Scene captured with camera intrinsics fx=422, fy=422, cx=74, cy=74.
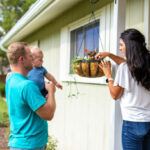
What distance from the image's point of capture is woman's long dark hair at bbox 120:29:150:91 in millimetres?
3639

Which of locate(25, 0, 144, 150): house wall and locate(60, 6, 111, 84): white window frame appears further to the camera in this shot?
locate(60, 6, 111, 84): white window frame

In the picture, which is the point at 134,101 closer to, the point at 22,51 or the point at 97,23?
the point at 22,51

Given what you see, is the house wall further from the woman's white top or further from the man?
the man

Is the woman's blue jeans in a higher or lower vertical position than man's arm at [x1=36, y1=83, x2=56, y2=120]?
lower

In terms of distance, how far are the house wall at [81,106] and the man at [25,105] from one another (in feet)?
4.01

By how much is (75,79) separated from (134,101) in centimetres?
360

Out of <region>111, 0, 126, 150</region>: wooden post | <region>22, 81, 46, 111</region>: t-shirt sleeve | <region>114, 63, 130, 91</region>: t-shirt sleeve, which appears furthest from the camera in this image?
<region>111, 0, 126, 150</region>: wooden post

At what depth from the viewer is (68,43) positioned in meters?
8.01

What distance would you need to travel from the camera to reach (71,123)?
7.60m

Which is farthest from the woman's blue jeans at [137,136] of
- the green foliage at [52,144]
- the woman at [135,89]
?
the green foliage at [52,144]

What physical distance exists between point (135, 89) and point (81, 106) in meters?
3.29

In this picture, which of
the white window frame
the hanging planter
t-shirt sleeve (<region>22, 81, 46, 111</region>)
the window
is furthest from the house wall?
t-shirt sleeve (<region>22, 81, 46, 111</region>)

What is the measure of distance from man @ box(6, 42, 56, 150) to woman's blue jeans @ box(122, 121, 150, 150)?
73 cm

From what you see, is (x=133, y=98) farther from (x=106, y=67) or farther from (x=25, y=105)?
(x=25, y=105)
